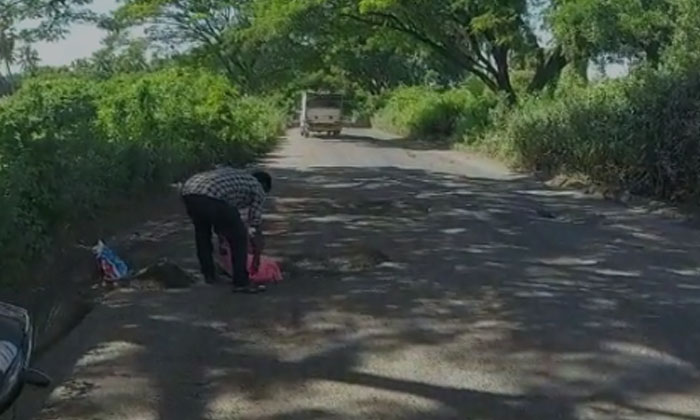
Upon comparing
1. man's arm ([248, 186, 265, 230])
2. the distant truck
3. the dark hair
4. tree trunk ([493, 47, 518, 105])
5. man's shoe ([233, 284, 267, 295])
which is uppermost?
tree trunk ([493, 47, 518, 105])

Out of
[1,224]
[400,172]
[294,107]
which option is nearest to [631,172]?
→ [400,172]

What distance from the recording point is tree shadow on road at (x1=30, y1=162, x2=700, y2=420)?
625 centimetres

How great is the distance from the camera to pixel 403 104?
201ft

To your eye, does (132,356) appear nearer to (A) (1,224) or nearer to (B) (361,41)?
(A) (1,224)

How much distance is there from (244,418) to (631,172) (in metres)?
15.4

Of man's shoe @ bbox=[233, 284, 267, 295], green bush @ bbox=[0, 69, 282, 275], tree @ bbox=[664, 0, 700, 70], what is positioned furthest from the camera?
tree @ bbox=[664, 0, 700, 70]

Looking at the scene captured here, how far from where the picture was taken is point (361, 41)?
162ft

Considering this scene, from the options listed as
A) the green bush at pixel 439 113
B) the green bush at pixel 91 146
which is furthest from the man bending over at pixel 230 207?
the green bush at pixel 439 113

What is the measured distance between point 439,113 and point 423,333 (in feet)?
144

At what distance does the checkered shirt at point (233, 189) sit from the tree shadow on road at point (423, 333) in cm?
88

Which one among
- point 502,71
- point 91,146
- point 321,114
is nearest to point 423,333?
point 91,146

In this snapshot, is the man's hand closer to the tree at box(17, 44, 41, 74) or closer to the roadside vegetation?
the roadside vegetation

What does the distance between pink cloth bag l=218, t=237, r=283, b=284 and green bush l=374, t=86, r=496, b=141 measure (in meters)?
28.1

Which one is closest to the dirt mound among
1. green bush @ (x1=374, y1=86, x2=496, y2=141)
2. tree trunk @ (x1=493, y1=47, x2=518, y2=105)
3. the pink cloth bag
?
the pink cloth bag
